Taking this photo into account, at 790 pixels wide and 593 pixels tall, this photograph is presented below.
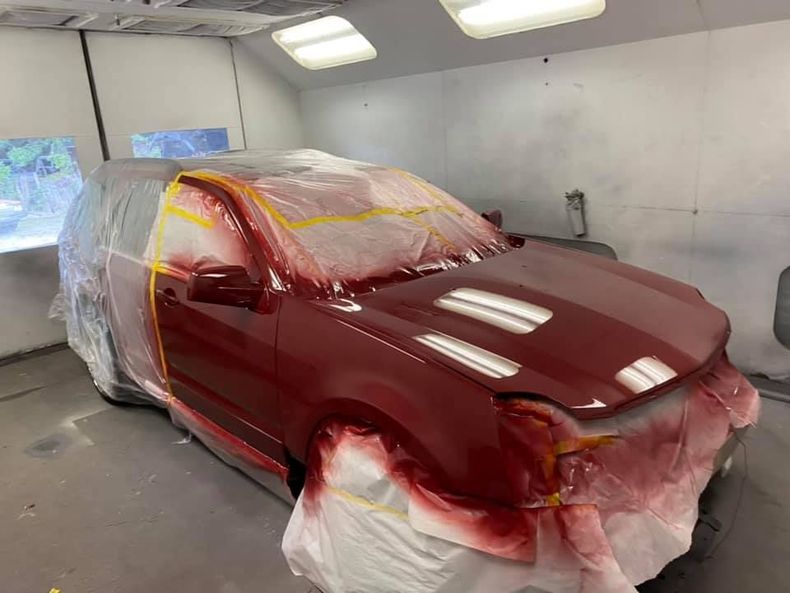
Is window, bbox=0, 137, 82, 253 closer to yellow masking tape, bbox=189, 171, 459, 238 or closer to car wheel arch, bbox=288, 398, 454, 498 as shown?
yellow masking tape, bbox=189, 171, 459, 238

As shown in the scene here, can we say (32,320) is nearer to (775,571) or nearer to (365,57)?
(365,57)

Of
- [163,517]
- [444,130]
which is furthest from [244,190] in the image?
[444,130]

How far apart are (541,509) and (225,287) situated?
1.20m

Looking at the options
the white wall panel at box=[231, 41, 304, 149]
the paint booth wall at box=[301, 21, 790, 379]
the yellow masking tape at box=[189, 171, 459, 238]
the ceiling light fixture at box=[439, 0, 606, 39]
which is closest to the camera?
the yellow masking tape at box=[189, 171, 459, 238]

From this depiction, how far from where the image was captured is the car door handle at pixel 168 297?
2.36 meters

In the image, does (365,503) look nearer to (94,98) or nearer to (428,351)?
(428,351)

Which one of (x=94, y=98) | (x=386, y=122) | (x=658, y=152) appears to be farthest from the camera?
(x=386, y=122)

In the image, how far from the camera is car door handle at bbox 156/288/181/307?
2.36 meters

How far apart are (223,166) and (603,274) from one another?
1691mm

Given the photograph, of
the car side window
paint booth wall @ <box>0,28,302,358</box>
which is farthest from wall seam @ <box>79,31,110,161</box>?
the car side window

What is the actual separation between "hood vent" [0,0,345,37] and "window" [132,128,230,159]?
2.59ft

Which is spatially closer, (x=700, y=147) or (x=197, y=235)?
(x=197, y=235)

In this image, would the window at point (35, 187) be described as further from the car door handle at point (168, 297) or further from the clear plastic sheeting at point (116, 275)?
the car door handle at point (168, 297)

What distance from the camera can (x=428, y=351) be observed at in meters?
1.57
